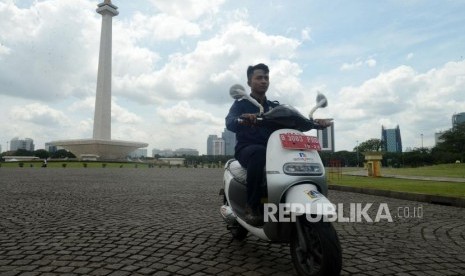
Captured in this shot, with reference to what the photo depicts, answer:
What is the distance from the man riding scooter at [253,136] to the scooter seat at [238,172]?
14 cm

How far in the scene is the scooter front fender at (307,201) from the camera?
3.00 metres

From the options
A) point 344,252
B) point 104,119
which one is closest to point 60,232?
point 344,252

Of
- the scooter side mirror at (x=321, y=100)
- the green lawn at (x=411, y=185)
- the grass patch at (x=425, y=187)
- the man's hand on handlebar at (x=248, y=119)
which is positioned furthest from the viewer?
the green lawn at (x=411, y=185)

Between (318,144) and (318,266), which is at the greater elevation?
(318,144)

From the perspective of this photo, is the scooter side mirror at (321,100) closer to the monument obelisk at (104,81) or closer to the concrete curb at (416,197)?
the concrete curb at (416,197)

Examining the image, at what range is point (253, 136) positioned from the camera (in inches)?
165

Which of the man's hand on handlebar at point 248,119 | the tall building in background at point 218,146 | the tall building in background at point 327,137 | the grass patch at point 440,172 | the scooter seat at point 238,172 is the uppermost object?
the tall building in background at point 218,146

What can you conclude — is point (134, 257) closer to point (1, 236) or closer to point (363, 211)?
point (1, 236)

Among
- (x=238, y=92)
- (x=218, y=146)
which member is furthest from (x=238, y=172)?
(x=218, y=146)

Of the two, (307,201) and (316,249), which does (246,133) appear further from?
(316,249)

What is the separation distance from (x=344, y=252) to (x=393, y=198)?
6941 mm

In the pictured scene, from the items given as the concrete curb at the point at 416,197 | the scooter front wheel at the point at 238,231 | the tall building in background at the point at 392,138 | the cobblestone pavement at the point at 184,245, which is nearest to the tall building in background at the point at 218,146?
the tall building in background at the point at 392,138

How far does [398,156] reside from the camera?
104 m

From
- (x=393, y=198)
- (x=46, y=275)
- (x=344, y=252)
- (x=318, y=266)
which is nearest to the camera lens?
(x=318, y=266)
